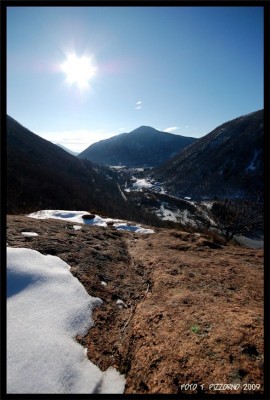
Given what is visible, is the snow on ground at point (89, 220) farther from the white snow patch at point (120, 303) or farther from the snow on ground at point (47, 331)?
the snow on ground at point (47, 331)

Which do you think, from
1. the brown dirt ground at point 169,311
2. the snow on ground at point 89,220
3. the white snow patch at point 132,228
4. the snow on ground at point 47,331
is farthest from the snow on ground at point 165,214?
the snow on ground at point 47,331

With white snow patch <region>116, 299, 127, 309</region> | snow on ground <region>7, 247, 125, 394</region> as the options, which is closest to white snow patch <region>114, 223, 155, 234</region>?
white snow patch <region>116, 299, 127, 309</region>

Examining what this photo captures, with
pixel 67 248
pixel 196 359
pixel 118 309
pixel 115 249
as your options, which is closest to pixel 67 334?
pixel 118 309

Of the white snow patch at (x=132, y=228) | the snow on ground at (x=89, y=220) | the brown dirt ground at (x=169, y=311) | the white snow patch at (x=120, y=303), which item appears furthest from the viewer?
the white snow patch at (x=132, y=228)

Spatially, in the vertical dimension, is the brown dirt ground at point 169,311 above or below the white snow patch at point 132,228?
below

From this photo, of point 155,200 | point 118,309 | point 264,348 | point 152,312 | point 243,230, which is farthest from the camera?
point 155,200

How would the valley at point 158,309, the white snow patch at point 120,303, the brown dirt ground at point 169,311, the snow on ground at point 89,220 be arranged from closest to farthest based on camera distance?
the valley at point 158,309 → the brown dirt ground at point 169,311 → the white snow patch at point 120,303 → the snow on ground at point 89,220

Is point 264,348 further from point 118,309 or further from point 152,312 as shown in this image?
point 118,309

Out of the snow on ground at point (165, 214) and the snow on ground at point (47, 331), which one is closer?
the snow on ground at point (47, 331)

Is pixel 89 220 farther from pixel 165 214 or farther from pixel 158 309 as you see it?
pixel 165 214
